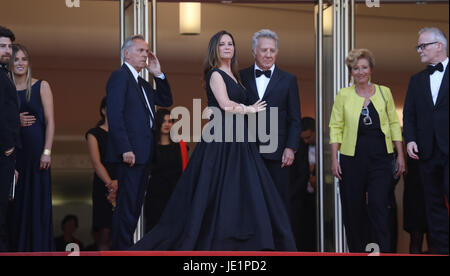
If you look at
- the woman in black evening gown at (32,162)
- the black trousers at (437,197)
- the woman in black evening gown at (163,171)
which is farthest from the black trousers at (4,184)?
the black trousers at (437,197)

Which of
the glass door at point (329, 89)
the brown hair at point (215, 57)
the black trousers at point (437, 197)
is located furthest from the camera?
the glass door at point (329, 89)

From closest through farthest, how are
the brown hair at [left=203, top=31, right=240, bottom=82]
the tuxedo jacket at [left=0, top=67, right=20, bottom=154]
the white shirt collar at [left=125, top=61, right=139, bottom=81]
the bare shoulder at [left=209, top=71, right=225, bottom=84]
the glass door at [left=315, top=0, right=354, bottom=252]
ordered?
the tuxedo jacket at [left=0, top=67, right=20, bottom=154] < the bare shoulder at [left=209, top=71, right=225, bottom=84] < the brown hair at [left=203, top=31, right=240, bottom=82] < the white shirt collar at [left=125, top=61, right=139, bottom=81] < the glass door at [left=315, top=0, right=354, bottom=252]

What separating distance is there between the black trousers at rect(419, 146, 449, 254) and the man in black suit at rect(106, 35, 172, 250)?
1.93 meters

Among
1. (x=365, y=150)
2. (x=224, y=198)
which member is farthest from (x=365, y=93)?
(x=224, y=198)

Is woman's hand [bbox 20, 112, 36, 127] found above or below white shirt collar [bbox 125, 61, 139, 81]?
below

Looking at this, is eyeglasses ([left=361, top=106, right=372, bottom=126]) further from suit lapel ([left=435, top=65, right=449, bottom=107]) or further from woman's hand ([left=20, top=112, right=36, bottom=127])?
woman's hand ([left=20, top=112, right=36, bottom=127])

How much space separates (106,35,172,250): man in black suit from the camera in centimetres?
598

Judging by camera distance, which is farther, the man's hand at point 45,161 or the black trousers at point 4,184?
the man's hand at point 45,161

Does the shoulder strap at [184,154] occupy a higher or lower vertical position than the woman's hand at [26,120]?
lower

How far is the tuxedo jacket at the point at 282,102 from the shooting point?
20.4 feet

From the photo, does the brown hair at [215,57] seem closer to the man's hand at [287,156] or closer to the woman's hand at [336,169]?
the man's hand at [287,156]

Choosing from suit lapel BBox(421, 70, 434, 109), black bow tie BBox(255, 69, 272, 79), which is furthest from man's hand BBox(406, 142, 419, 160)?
black bow tie BBox(255, 69, 272, 79)

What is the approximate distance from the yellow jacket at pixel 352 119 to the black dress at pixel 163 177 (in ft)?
4.61
